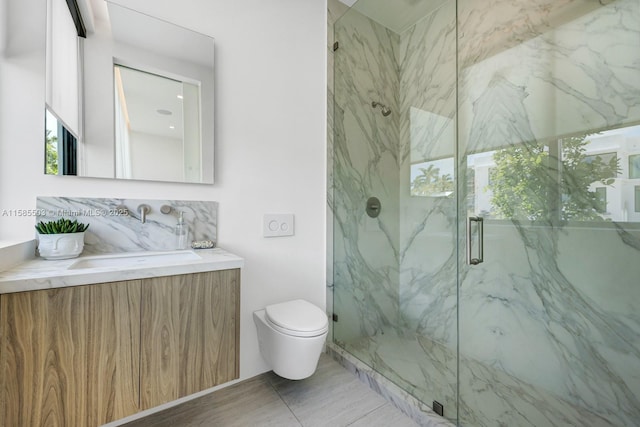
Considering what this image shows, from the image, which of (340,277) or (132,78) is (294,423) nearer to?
(340,277)

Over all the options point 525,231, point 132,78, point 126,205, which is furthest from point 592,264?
point 132,78

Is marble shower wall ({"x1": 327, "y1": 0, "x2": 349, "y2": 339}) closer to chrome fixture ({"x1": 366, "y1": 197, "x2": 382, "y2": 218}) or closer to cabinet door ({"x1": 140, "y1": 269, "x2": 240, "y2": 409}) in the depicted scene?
chrome fixture ({"x1": 366, "y1": 197, "x2": 382, "y2": 218})

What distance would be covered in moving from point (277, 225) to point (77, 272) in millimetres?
1042

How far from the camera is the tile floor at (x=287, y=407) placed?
1366 millimetres

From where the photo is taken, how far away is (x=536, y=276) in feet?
5.24

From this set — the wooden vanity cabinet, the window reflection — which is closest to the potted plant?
the wooden vanity cabinet

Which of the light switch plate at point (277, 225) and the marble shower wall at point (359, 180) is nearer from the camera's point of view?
the light switch plate at point (277, 225)

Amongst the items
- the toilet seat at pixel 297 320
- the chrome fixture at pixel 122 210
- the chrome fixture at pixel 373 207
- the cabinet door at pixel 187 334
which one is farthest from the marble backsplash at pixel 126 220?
the chrome fixture at pixel 373 207

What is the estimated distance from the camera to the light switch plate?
1.76 meters

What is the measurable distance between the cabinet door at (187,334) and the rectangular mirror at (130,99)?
2.13 ft

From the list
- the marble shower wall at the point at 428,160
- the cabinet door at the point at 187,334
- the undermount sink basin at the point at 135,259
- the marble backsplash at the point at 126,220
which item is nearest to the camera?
the cabinet door at the point at 187,334

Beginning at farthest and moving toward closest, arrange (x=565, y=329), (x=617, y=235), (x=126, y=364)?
(x=565, y=329) < (x=617, y=235) < (x=126, y=364)

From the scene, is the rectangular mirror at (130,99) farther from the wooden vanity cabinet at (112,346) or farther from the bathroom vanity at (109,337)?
the wooden vanity cabinet at (112,346)

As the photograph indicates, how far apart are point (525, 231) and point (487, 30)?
1367 millimetres
